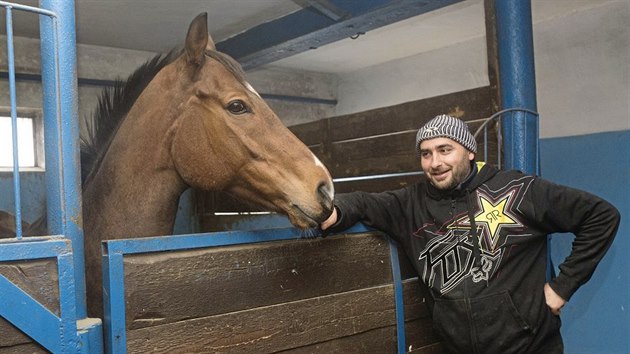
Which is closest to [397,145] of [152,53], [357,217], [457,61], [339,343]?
[357,217]

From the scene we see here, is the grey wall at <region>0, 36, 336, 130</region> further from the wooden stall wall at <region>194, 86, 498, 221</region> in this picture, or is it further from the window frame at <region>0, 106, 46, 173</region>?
the wooden stall wall at <region>194, 86, 498, 221</region>

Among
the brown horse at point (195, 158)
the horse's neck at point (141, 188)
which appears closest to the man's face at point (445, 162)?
the brown horse at point (195, 158)

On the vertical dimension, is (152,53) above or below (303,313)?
above

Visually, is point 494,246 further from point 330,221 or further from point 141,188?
point 141,188

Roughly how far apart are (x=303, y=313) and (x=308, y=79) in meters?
5.23

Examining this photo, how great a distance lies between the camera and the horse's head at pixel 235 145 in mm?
1548

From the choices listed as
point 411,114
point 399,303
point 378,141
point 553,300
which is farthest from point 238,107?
point 378,141

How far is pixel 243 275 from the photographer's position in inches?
56.8

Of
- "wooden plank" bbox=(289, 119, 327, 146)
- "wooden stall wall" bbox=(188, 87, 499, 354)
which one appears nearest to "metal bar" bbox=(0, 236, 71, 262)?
"wooden stall wall" bbox=(188, 87, 499, 354)

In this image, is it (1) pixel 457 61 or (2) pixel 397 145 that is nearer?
(2) pixel 397 145

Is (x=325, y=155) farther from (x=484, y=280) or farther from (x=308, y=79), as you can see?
(x=308, y=79)

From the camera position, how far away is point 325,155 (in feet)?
13.1

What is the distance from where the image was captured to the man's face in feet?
6.23

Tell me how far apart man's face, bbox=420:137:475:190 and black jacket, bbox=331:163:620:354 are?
0.14 ft
